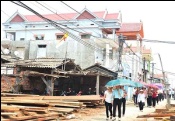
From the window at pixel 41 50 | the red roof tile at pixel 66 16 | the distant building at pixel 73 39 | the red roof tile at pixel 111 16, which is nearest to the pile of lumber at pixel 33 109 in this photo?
the distant building at pixel 73 39

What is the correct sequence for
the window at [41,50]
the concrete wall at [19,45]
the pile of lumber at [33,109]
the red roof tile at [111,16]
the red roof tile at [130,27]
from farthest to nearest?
the red roof tile at [130,27] < the red roof tile at [111,16] < the concrete wall at [19,45] < the window at [41,50] < the pile of lumber at [33,109]

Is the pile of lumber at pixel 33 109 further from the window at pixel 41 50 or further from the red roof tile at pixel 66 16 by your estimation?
the red roof tile at pixel 66 16

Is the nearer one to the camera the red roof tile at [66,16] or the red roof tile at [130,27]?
the red roof tile at [66,16]

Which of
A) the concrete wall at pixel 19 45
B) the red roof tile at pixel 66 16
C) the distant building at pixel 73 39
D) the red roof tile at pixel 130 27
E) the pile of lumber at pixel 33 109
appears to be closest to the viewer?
the pile of lumber at pixel 33 109

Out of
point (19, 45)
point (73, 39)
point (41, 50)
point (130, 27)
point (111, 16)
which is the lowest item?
point (41, 50)

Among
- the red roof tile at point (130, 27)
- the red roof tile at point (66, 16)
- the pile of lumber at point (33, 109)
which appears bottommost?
the pile of lumber at point (33, 109)

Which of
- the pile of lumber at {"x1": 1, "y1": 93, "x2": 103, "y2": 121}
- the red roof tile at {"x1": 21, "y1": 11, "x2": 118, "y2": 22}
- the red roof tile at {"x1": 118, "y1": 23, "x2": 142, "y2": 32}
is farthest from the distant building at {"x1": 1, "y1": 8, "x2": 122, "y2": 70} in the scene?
the pile of lumber at {"x1": 1, "y1": 93, "x2": 103, "y2": 121}

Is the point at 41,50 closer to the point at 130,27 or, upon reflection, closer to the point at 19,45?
the point at 19,45

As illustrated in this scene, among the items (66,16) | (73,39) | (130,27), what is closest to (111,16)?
(130,27)

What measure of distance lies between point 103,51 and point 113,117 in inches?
746

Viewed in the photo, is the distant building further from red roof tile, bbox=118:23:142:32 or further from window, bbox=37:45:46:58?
red roof tile, bbox=118:23:142:32

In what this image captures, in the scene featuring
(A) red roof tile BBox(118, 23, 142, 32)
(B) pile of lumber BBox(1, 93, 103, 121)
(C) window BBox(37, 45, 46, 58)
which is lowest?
(B) pile of lumber BBox(1, 93, 103, 121)

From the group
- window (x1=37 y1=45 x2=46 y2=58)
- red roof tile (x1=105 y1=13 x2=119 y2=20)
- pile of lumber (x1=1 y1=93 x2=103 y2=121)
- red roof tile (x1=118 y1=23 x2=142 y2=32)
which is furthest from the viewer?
red roof tile (x1=118 y1=23 x2=142 y2=32)

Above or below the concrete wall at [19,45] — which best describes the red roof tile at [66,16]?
above
